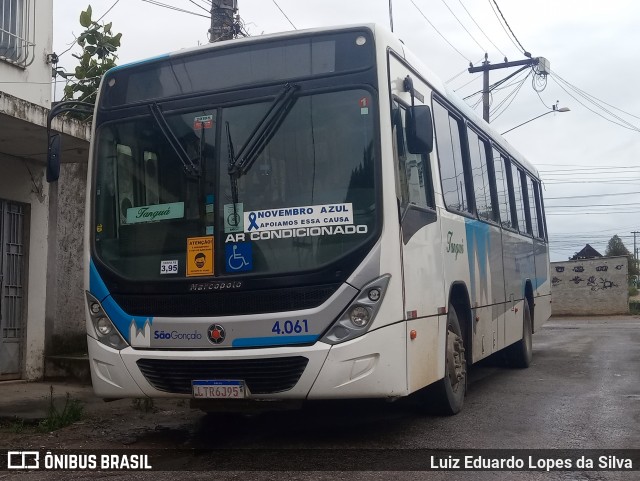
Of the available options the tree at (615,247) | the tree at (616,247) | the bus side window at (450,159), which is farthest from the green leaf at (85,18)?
the tree at (615,247)

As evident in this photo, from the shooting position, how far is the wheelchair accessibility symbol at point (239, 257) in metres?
6.20

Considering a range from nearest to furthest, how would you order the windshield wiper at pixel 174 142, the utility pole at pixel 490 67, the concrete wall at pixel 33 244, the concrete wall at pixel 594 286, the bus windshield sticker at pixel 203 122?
the windshield wiper at pixel 174 142, the bus windshield sticker at pixel 203 122, the concrete wall at pixel 33 244, the utility pole at pixel 490 67, the concrete wall at pixel 594 286

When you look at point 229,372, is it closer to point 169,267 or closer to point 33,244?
point 169,267

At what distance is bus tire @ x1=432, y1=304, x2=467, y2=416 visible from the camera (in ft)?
24.7

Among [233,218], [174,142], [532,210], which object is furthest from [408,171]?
[532,210]

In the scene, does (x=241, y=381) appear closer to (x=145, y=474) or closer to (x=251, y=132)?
(x=145, y=474)

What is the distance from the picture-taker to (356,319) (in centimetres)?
596

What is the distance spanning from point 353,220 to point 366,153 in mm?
528

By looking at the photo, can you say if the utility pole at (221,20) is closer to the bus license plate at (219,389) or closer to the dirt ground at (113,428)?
the dirt ground at (113,428)

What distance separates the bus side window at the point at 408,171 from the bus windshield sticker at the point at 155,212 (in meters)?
1.73

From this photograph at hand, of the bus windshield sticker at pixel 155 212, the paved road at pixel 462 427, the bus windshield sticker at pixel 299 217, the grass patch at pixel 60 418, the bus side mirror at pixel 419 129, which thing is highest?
the bus side mirror at pixel 419 129

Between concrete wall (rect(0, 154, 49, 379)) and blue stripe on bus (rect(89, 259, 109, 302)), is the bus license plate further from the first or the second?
concrete wall (rect(0, 154, 49, 379))

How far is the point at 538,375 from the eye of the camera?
37.6 ft

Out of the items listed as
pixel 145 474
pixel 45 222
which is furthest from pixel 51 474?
pixel 45 222
